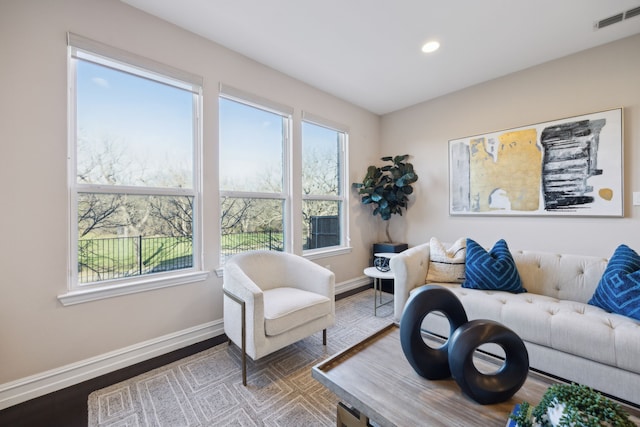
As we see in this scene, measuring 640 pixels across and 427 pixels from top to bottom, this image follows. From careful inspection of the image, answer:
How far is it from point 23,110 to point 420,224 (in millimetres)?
4144

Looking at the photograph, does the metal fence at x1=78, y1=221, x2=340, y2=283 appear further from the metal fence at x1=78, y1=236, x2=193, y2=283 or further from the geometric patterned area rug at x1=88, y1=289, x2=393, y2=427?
the geometric patterned area rug at x1=88, y1=289, x2=393, y2=427

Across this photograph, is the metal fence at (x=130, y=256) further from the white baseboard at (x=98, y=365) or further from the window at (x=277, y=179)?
the white baseboard at (x=98, y=365)

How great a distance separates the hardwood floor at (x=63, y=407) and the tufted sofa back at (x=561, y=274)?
3220mm

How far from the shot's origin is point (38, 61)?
5.50 feet

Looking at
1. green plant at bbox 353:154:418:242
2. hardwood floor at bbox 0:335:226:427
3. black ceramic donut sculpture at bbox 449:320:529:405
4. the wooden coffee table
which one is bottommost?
hardwood floor at bbox 0:335:226:427

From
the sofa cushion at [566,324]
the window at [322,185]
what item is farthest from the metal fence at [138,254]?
the sofa cushion at [566,324]

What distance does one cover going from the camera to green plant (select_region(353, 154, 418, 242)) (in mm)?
3744

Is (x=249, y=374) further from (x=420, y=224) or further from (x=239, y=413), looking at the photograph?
(x=420, y=224)

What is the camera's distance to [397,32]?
2322 millimetres

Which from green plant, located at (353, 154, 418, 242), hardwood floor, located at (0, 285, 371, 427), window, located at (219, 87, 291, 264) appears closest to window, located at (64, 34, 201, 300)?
window, located at (219, 87, 291, 264)

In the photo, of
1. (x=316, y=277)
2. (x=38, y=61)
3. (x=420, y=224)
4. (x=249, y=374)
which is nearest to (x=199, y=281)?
(x=249, y=374)

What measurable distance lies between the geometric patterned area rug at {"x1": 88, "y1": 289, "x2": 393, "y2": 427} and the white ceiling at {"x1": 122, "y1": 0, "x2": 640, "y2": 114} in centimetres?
283

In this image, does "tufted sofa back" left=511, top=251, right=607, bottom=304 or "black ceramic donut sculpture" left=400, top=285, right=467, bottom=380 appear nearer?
"black ceramic donut sculpture" left=400, top=285, right=467, bottom=380

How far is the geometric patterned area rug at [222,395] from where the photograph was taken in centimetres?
149
